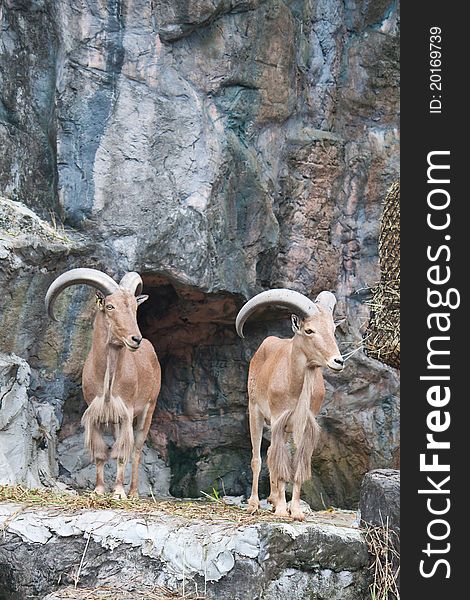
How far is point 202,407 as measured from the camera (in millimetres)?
12312

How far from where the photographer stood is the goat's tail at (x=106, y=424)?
30.9 ft

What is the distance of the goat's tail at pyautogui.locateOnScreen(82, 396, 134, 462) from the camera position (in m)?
9.41

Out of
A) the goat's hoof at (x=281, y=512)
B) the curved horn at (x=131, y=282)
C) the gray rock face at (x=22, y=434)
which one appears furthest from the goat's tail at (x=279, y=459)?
the gray rock face at (x=22, y=434)

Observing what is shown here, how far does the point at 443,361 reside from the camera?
5.96 meters

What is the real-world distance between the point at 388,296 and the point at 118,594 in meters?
2.73

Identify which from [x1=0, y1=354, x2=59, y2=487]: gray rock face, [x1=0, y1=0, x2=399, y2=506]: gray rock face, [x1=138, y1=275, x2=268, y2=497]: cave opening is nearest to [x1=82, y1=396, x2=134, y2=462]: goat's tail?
[x1=0, y1=354, x2=59, y2=487]: gray rock face

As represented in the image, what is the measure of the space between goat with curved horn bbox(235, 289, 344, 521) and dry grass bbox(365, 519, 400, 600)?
2.03 feet

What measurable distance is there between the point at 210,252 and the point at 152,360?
1338 millimetres

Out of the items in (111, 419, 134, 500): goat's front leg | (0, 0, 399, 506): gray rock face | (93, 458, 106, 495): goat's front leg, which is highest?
(0, 0, 399, 506): gray rock face

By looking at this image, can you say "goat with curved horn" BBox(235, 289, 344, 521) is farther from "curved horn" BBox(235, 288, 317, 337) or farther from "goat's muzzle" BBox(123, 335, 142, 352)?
"goat's muzzle" BBox(123, 335, 142, 352)

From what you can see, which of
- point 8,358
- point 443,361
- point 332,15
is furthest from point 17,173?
point 443,361

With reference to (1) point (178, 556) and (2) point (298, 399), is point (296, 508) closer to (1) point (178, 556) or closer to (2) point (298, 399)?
(2) point (298, 399)

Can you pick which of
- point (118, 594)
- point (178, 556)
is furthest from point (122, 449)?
point (118, 594)

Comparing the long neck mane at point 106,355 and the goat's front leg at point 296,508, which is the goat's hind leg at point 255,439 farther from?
the long neck mane at point 106,355
